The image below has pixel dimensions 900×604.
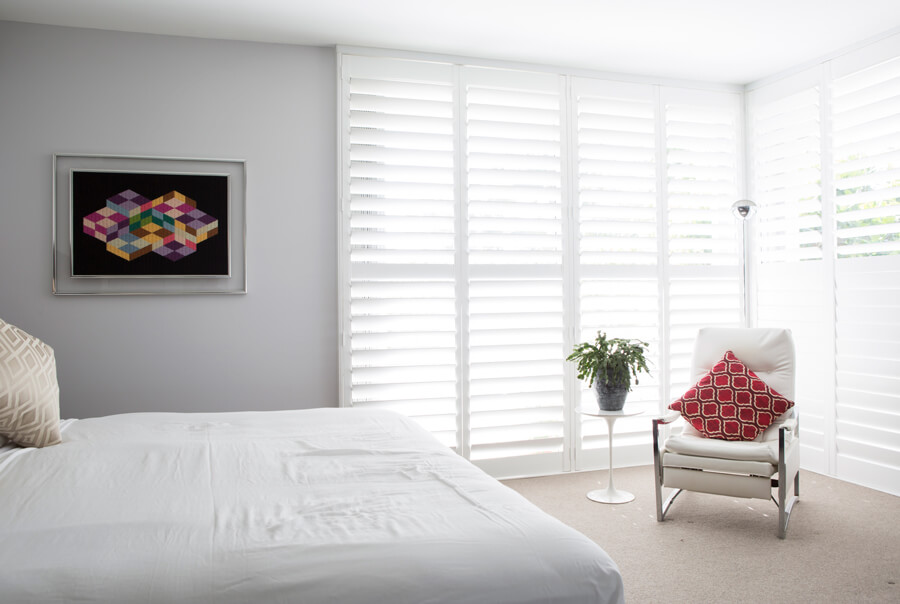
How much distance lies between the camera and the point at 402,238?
155 inches

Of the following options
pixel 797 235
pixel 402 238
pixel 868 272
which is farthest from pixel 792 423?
pixel 402 238

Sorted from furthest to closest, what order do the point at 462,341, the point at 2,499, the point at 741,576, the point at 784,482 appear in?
1. the point at 462,341
2. the point at 784,482
3. the point at 741,576
4. the point at 2,499

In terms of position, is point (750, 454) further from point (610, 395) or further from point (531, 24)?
point (531, 24)

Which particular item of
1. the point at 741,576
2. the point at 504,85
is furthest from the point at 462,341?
the point at 741,576

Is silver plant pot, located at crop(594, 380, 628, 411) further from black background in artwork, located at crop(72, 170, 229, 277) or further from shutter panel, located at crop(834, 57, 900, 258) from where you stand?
black background in artwork, located at crop(72, 170, 229, 277)

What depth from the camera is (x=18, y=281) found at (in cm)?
340

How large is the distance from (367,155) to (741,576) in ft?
9.31

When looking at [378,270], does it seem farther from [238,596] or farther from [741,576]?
[238,596]

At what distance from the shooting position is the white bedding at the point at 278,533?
127 centimetres

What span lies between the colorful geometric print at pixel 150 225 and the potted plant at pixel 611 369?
2.21 metres

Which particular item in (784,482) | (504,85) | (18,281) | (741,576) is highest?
(504,85)

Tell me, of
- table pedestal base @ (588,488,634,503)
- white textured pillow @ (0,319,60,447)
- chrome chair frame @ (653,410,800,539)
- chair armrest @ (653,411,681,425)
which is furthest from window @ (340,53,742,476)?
white textured pillow @ (0,319,60,447)

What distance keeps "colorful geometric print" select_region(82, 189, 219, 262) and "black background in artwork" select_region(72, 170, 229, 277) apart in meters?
0.02

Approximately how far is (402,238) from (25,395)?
7.12 feet
